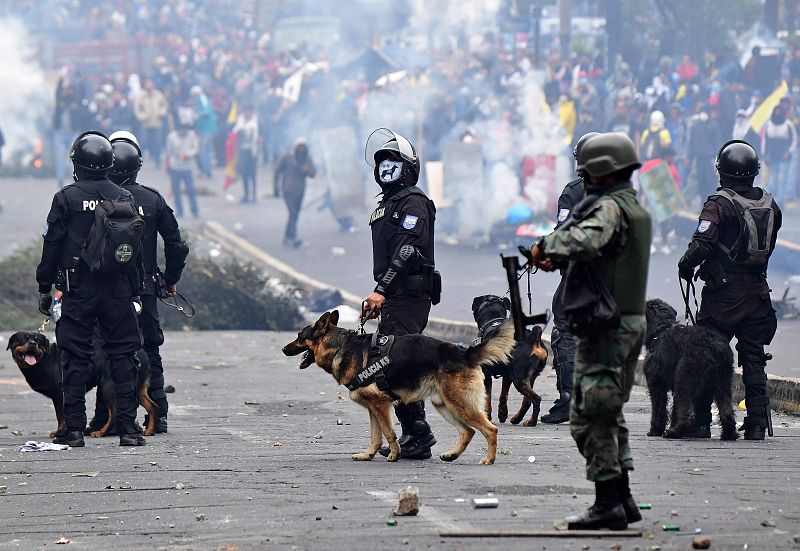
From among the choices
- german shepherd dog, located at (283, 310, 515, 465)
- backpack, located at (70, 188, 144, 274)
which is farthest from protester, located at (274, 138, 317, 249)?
german shepherd dog, located at (283, 310, 515, 465)

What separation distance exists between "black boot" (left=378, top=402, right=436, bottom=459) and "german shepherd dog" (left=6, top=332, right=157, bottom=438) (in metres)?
1.84

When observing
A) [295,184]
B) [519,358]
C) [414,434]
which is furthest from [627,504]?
[295,184]

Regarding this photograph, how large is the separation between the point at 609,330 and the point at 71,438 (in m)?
4.13

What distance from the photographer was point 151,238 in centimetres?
983

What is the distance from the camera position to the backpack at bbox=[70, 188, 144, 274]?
29.3 ft

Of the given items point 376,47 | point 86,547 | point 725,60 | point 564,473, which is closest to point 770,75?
point 725,60

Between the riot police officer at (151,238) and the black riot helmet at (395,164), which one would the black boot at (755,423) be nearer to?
the black riot helmet at (395,164)

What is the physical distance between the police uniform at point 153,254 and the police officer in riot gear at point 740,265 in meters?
3.04

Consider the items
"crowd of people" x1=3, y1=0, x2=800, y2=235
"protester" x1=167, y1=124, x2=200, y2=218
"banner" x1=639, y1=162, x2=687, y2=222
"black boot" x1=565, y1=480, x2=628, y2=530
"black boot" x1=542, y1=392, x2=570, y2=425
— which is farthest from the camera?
"protester" x1=167, y1=124, x2=200, y2=218

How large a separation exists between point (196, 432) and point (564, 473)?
9.79ft

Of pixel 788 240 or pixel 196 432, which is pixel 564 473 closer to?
pixel 196 432

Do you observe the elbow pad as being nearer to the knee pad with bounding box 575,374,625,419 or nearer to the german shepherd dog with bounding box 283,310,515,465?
the german shepherd dog with bounding box 283,310,515,465

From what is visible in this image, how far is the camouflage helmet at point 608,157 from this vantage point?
6.13m

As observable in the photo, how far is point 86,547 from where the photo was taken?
6.29 meters
